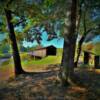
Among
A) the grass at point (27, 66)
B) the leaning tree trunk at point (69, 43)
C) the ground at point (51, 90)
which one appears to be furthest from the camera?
the grass at point (27, 66)

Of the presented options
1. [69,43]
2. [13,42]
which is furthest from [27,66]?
[69,43]

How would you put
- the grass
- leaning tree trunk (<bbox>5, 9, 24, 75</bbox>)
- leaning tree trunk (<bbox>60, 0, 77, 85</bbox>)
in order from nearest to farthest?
1. leaning tree trunk (<bbox>60, 0, 77, 85</bbox>)
2. leaning tree trunk (<bbox>5, 9, 24, 75</bbox>)
3. the grass

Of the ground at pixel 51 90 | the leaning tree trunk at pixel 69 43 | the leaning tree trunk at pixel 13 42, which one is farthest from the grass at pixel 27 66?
the leaning tree trunk at pixel 69 43

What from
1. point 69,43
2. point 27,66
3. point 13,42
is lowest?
point 27,66

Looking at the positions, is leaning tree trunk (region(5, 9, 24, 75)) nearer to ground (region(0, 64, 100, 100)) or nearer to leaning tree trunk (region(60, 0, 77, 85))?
ground (region(0, 64, 100, 100))

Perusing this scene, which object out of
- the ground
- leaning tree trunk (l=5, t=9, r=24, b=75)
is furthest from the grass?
the ground

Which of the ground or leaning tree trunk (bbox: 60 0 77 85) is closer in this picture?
the ground

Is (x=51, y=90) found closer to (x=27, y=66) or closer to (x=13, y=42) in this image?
(x=13, y=42)

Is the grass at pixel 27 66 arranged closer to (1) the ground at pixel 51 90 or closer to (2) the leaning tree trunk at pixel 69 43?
(1) the ground at pixel 51 90

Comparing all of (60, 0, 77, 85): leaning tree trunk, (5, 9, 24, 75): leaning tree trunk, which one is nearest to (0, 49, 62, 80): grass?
(5, 9, 24, 75): leaning tree trunk

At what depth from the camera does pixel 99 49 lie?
2627 cm

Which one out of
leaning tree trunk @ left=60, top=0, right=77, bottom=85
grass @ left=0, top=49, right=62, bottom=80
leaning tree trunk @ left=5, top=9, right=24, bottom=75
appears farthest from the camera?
grass @ left=0, top=49, right=62, bottom=80

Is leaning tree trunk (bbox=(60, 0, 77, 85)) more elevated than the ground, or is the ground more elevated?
leaning tree trunk (bbox=(60, 0, 77, 85))

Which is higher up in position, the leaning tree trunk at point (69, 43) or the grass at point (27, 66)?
the leaning tree trunk at point (69, 43)
